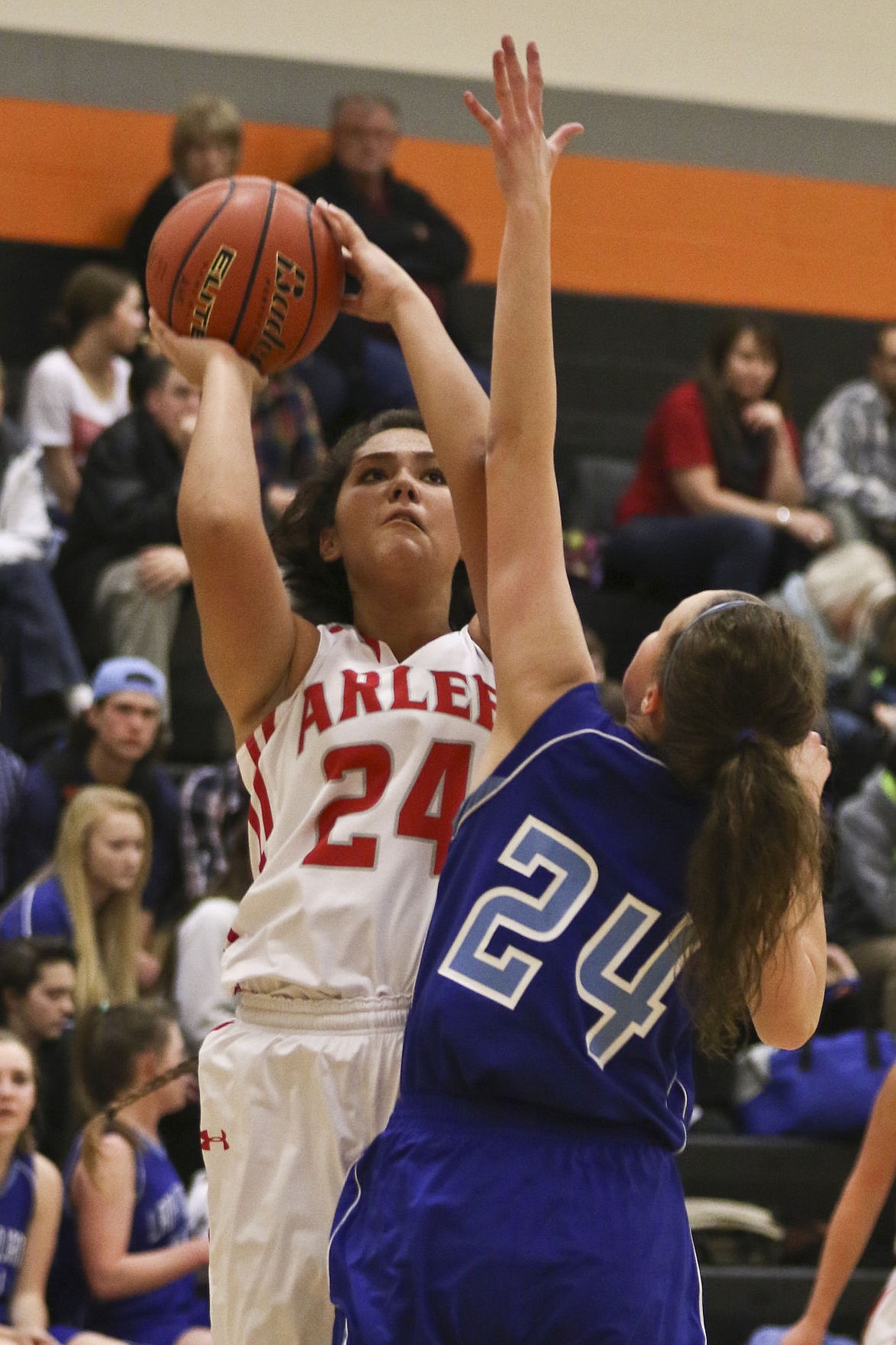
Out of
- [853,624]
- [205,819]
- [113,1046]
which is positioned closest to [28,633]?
[205,819]

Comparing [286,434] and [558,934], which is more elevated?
[286,434]

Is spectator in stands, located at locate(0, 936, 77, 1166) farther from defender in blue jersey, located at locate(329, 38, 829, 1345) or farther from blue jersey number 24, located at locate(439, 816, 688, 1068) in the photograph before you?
blue jersey number 24, located at locate(439, 816, 688, 1068)

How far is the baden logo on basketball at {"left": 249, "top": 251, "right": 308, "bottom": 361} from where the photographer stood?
9.27 ft

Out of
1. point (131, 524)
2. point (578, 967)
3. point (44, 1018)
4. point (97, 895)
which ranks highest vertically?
point (131, 524)

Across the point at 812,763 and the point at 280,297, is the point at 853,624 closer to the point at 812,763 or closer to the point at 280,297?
the point at 280,297

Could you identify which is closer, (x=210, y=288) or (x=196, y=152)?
(x=210, y=288)

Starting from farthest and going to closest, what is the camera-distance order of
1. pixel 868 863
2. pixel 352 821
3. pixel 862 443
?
pixel 862 443
pixel 868 863
pixel 352 821

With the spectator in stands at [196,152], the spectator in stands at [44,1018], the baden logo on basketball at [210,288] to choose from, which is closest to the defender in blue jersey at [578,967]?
the baden logo on basketball at [210,288]

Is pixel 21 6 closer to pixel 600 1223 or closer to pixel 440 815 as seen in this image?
pixel 440 815

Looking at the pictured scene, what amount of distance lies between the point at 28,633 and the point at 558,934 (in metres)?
4.43

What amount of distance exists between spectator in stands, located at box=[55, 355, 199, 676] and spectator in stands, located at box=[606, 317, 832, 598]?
6.67 ft

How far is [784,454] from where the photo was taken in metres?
8.05

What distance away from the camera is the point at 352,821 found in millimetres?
2625

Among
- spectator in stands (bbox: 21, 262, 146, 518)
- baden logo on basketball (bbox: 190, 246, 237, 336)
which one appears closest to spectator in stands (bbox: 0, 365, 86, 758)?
spectator in stands (bbox: 21, 262, 146, 518)
